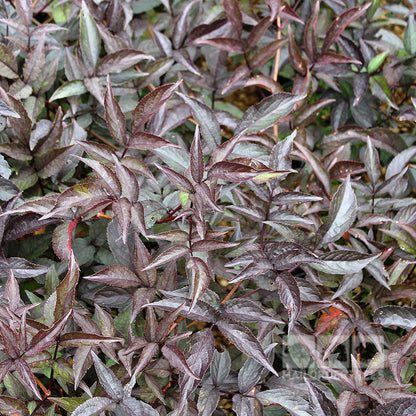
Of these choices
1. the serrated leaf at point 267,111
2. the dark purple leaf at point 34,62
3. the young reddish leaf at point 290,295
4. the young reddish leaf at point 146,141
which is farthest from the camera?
the dark purple leaf at point 34,62

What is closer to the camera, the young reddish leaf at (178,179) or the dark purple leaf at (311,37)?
the young reddish leaf at (178,179)

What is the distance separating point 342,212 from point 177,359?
1.61 feet

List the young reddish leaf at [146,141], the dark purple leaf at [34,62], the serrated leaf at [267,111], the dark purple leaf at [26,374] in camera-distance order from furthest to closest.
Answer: the dark purple leaf at [34,62]
the serrated leaf at [267,111]
the young reddish leaf at [146,141]
the dark purple leaf at [26,374]

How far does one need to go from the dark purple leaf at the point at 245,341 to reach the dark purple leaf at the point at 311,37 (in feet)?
2.84

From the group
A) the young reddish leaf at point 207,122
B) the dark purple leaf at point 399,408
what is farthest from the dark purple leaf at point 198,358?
the young reddish leaf at point 207,122

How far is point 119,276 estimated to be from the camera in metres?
1.06

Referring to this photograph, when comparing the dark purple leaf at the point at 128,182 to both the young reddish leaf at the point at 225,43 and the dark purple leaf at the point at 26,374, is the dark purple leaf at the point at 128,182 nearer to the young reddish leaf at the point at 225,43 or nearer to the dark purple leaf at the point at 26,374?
the dark purple leaf at the point at 26,374

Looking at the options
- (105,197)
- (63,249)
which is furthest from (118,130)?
(63,249)

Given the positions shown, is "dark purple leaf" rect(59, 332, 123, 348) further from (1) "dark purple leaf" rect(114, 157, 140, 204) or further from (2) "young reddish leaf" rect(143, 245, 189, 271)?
(1) "dark purple leaf" rect(114, 157, 140, 204)

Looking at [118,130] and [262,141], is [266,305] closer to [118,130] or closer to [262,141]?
[262,141]

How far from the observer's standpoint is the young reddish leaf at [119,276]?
41.1 inches

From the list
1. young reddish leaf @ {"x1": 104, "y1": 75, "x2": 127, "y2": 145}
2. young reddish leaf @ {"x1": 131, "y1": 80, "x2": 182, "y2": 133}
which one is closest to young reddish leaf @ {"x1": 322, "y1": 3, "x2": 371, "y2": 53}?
young reddish leaf @ {"x1": 131, "y1": 80, "x2": 182, "y2": 133}

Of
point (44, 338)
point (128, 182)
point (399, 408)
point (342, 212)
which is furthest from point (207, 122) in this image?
point (399, 408)

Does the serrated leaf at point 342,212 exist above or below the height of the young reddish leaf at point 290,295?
above
